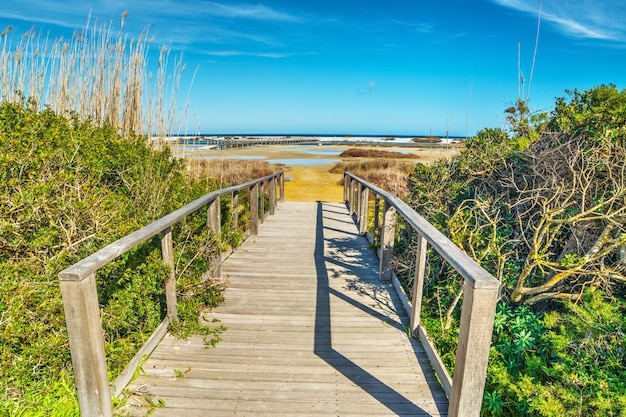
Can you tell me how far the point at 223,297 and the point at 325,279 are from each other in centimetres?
121

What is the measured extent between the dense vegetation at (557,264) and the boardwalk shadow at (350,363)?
981 millimetres

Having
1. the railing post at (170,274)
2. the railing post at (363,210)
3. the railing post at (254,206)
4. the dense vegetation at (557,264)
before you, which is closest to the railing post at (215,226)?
the railing post at (170,274)

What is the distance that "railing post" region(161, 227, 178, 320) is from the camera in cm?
277

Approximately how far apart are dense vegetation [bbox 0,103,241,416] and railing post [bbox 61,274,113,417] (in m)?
0.32

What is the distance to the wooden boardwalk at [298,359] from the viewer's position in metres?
2.19

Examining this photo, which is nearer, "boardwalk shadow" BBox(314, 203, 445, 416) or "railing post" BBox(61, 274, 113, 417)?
"railing post" BBox(61, 274, 113, 417)

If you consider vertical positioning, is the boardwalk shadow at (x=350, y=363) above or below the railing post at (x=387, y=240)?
below

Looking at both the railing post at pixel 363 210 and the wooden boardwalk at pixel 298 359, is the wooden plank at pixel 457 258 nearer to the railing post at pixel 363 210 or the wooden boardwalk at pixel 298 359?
the wooden boardwalk at pixel 298 359

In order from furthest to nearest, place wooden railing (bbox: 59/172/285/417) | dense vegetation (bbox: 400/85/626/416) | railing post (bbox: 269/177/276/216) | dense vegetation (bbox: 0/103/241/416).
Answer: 1. railing post (bbox: 269/177/276/216)
2. dense vegetation (bbox: 400/85/626/416)
3. dense vegetation (bbox: 0/103/241/416)
4. wooden railing (bbox: 59/172/285/417)

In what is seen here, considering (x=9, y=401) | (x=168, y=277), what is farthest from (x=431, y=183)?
(x=9, y=401)

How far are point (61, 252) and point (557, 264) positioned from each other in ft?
14.6

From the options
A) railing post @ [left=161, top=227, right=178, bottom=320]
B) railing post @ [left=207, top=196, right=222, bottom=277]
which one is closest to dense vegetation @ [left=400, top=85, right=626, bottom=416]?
railing post @ [left=207, top=196, right=222, bottom=277]

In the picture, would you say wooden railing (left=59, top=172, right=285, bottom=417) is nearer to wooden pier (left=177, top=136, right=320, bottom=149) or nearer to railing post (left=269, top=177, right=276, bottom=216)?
wooden pier (left=177, top=136, right=320, bottom=149)

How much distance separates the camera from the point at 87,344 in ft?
5.64
